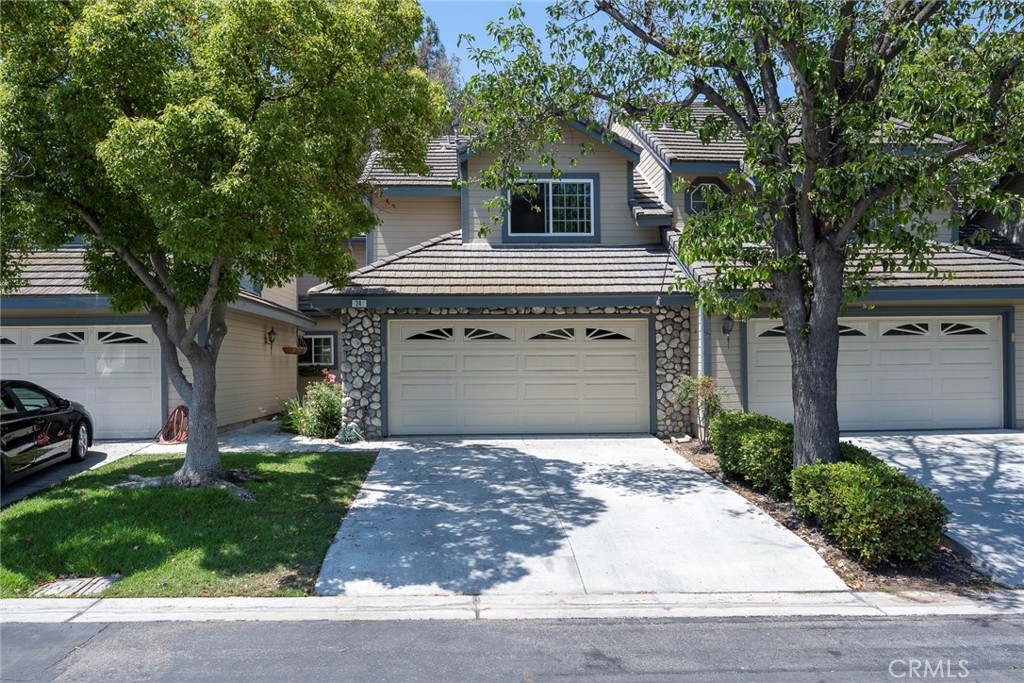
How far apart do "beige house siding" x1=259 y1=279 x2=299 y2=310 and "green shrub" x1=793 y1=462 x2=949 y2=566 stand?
44.5 ft

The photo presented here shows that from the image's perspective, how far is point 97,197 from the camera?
782cm

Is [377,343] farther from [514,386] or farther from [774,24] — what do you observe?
[774,24]

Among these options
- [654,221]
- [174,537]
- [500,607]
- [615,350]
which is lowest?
[500,607]

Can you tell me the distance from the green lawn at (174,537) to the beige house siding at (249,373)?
467cm

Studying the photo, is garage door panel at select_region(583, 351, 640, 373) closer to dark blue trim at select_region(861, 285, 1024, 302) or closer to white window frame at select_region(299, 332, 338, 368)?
dark blue trim at select_region(861, 285, 1024, 302)

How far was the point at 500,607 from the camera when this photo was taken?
5504mm

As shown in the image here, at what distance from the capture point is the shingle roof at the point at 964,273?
11.7 meters

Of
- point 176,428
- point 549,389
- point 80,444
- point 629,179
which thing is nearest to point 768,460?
point 549,389

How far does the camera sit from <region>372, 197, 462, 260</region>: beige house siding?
1487 centimetres

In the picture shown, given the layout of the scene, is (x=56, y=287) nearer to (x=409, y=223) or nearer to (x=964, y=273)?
(x=409, y=223)

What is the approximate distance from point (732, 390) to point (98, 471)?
1028 centimetres

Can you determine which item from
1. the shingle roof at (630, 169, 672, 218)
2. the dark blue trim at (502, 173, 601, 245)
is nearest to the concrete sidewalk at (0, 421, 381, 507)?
the dark blue trim at (502, 173, 601, 245)

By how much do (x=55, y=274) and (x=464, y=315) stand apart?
7.73 meters

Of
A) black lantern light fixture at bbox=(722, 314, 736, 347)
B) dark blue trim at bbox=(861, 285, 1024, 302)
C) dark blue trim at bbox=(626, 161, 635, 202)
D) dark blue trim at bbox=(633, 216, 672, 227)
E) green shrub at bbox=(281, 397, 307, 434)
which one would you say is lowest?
green shrub at bbox=(281, 397, 307, 434)
